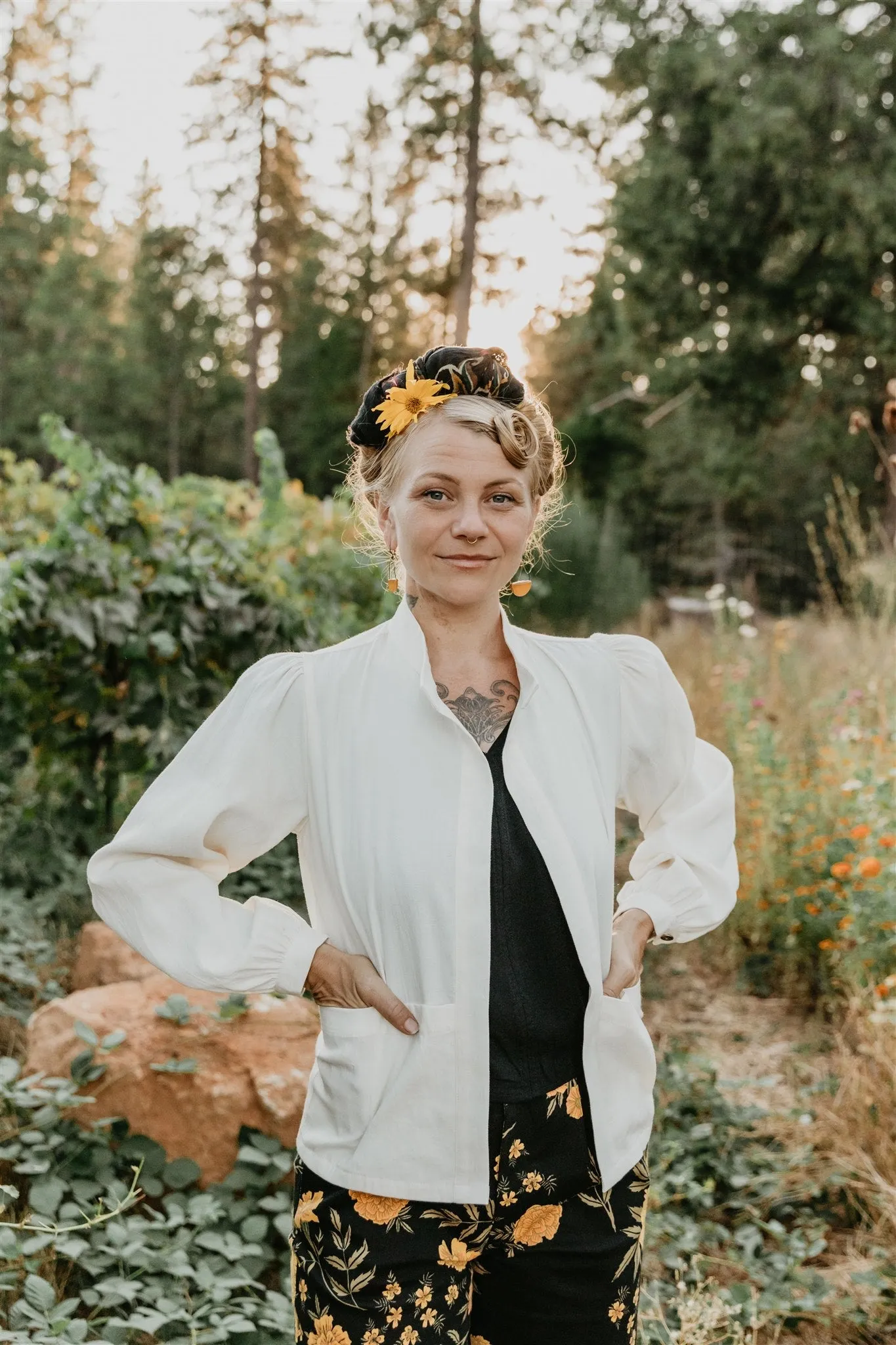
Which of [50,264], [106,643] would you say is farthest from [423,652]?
[50,264]

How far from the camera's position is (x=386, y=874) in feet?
4.87

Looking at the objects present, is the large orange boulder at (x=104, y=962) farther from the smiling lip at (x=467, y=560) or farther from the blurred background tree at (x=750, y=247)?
the blurred background tree at (x=750, y=247)

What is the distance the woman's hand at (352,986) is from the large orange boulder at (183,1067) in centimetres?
130

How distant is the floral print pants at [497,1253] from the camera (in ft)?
4.68

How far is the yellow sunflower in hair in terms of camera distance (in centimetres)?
161

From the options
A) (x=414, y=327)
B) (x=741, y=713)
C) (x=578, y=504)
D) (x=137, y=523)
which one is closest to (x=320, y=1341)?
(x=137, y=523)

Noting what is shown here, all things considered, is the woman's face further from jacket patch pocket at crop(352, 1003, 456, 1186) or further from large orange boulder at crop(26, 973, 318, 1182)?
large orange boulder at crop(26, 973, 318, 1182)

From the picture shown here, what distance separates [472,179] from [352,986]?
17598 mm

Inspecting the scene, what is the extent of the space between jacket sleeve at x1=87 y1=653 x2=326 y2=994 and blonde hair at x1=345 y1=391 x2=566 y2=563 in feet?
1.22

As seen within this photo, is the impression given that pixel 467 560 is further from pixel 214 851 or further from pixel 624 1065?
pixel 624 1065

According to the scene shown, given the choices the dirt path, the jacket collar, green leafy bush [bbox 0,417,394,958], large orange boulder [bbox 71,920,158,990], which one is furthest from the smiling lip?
the dirt path

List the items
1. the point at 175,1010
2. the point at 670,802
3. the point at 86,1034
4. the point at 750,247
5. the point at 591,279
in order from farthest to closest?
the point at 591,279, the point at 750,247, the point at 175,1010, the point at 86,1034, the point at 670,802

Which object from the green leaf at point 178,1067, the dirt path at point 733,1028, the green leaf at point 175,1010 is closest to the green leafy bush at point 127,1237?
the green leaf at point 178,1067

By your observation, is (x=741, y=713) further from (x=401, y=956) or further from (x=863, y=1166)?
(x=401, y=956)
